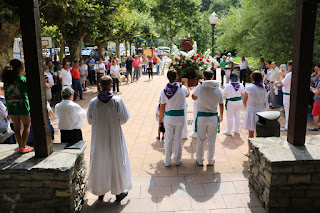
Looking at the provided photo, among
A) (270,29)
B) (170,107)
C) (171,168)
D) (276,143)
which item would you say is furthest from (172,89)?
(270,29)

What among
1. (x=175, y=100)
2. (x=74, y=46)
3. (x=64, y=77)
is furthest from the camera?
(x=74, y=46)

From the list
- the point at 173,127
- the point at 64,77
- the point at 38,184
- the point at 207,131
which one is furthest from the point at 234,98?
the point at 64,77

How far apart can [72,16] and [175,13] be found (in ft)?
87.2

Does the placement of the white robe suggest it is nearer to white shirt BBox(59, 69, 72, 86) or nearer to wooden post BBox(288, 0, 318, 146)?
wooden post BBox(288, 0, 318, 146)

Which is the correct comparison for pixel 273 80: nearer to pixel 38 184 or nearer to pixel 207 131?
pixel 207 131

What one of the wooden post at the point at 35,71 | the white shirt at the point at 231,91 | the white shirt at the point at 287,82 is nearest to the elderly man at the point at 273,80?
the white shirt at the point at 287,82

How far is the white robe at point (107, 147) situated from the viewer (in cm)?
428

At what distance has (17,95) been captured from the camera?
4672 mm

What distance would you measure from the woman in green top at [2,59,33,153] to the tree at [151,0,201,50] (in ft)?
110

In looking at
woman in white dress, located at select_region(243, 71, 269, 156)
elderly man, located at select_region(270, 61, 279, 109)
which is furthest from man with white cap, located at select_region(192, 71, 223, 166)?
elderly man, located at select_region(270, 61, 279, 109)

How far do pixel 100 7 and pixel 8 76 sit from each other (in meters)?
9.26

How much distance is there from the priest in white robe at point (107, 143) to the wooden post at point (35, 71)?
26.6 inches

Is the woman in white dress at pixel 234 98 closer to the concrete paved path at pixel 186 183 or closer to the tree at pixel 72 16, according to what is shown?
the concrete paved path at pixel 186 183

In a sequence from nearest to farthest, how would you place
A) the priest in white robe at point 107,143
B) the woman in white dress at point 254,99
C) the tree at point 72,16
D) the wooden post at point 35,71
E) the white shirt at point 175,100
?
the wooden post at point 35,71 < the priest in white robe at point 107,143 < the white shirt at point 175,100 < the woman in white dress at point 254,99 < the tree at point 72,16
